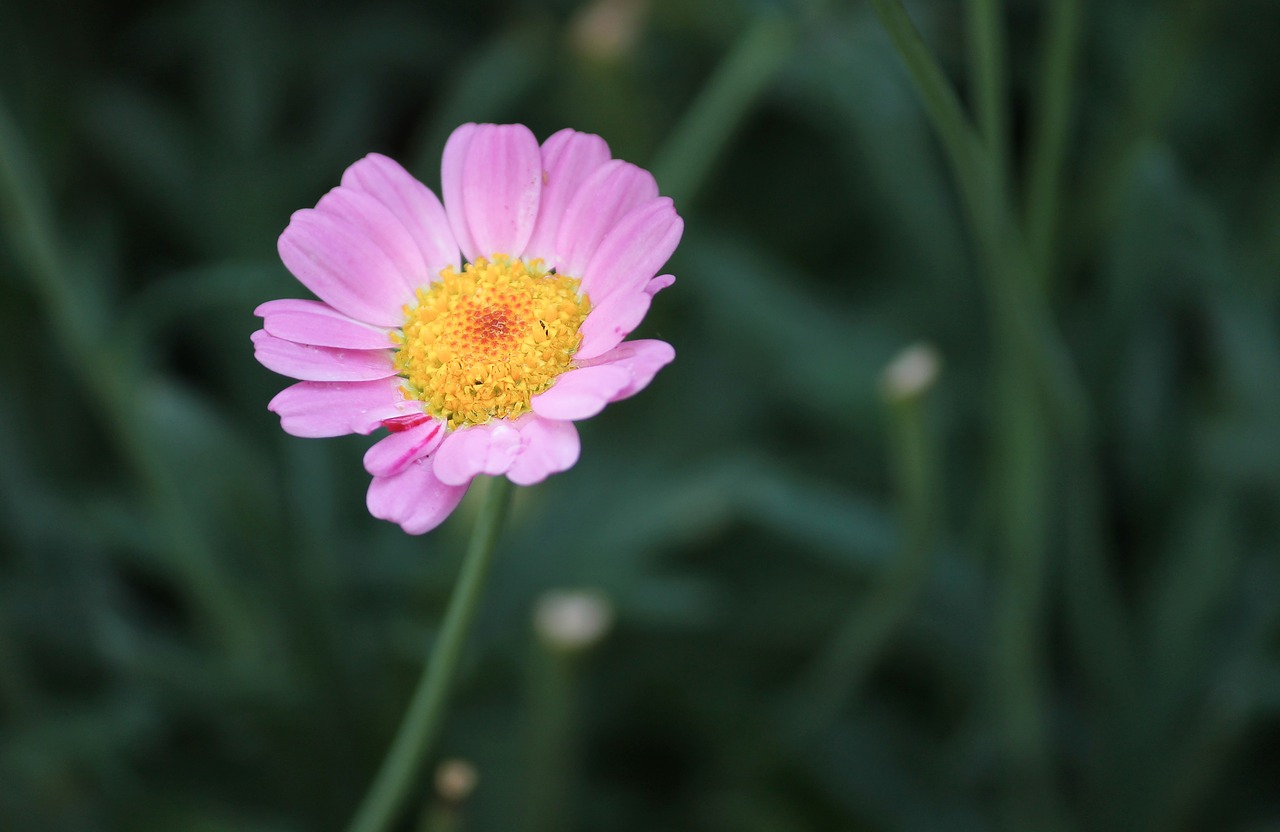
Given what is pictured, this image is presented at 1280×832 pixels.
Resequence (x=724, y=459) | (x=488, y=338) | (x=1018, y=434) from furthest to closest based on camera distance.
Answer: (x=724, y=459) < (x=1018, y=434) < (x=488, y=338)

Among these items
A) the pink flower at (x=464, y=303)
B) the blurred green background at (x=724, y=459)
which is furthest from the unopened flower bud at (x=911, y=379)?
the pink flower at (x=464, y=303)

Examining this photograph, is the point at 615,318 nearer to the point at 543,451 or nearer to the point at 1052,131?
the point at 543,451

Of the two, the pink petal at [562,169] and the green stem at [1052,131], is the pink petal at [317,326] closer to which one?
the pink petal at [562,169]

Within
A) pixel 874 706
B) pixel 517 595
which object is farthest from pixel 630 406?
pixel 874 706

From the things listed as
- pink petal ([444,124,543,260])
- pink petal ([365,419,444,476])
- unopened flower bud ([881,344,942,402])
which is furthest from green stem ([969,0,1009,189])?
pink petal ([365,419,444,476])

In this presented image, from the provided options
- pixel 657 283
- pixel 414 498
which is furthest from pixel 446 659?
pixel 657 283

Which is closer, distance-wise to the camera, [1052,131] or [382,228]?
[382,228]
